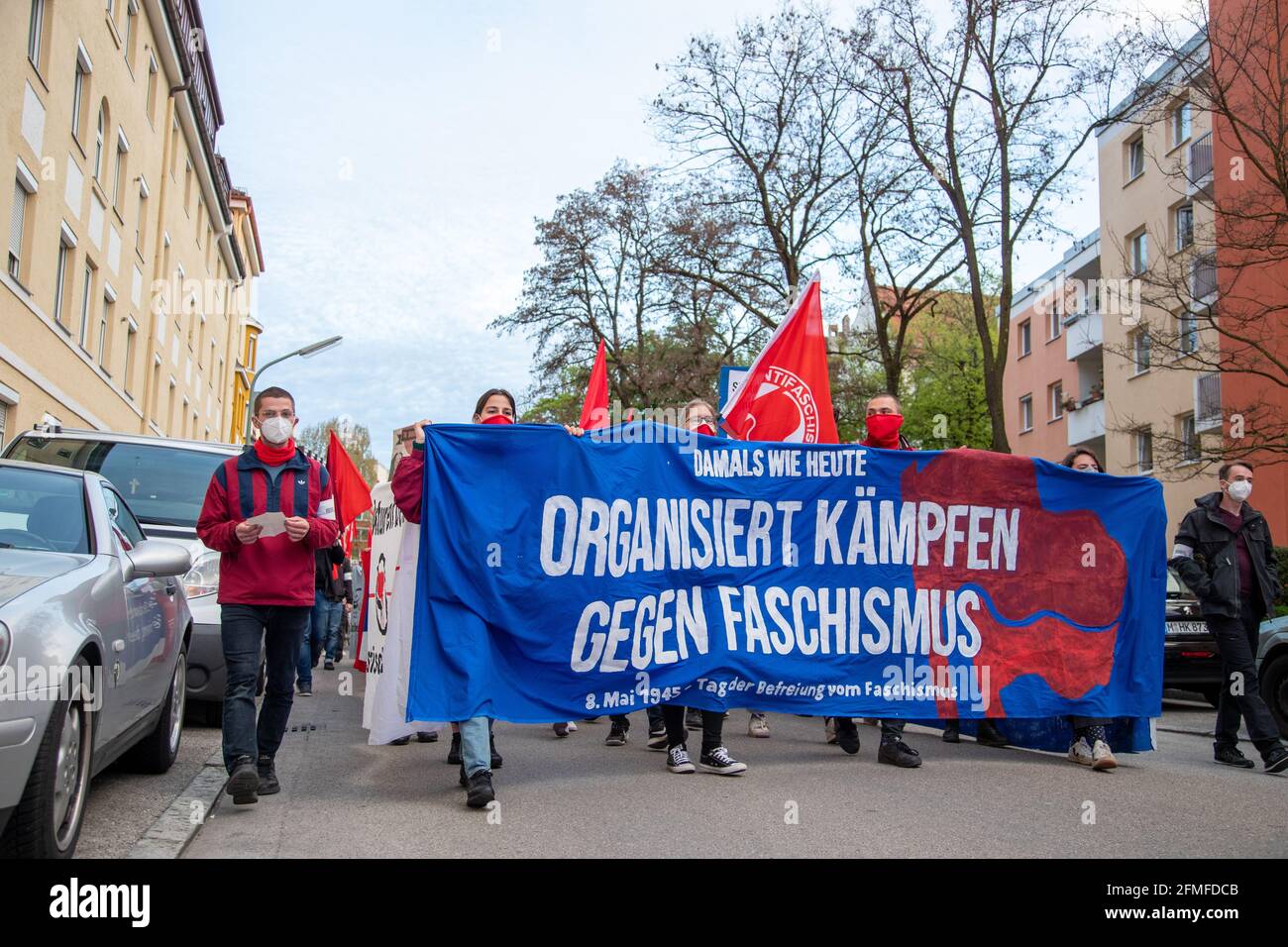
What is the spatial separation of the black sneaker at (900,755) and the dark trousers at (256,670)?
3.62 m

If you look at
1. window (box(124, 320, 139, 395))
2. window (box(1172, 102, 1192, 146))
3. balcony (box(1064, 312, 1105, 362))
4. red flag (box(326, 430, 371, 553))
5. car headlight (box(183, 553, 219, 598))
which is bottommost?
car headlight (box(183, 553, 219, 598))

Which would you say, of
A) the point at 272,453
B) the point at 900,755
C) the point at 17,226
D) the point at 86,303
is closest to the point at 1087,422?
the point at 86,303

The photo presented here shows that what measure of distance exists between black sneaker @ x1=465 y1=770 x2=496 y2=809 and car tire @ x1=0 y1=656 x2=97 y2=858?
184cm

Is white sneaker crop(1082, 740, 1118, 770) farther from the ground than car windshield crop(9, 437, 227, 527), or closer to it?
closer to it

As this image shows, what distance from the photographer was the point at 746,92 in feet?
84.7

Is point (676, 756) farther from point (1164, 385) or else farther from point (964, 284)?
point (1164, 385)

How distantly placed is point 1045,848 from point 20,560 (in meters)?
4.29

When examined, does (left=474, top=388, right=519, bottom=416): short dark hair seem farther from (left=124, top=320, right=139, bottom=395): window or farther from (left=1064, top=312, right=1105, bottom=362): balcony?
(left=1064, top=312, right=1105, bottom=362): balcony

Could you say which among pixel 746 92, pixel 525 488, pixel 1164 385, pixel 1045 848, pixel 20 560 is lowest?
pixel 1045 848

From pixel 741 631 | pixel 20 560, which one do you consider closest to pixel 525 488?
pixel 741 631

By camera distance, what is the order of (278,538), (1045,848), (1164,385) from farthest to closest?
(1164,385), (278,538), (1045,848)

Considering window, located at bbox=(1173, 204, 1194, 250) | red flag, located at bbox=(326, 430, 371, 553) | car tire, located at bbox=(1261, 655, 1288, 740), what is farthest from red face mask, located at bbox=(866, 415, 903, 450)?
window, located at bbox=(1173, 204, 1194, 250)

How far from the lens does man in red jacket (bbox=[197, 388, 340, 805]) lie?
18.7 feet
